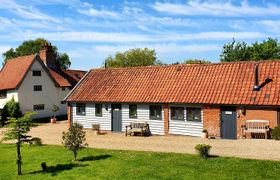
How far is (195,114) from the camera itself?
2752 cm

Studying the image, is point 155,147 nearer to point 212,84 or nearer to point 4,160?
point 212,84

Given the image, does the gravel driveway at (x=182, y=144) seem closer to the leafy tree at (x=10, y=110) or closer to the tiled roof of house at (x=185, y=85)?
the tiled roof of house at (x=185, y=85)

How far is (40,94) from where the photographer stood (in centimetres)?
4916

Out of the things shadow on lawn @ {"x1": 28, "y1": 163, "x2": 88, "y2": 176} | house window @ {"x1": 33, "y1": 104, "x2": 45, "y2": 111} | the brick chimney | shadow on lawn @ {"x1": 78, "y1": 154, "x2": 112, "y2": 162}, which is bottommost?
shadow on lawn @ {"x1": 28, "y1": 163, "x2": 88, "y2": 176}

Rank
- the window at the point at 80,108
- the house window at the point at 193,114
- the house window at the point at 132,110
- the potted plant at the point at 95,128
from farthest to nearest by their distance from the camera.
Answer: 1. the window at the point at 80,108
2. the potted plant at the point at 95,128
3. the house window at the point at 132,110
4. the house window at the point at 193,114

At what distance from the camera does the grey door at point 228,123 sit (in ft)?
84.6

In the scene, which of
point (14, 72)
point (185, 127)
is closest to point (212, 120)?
point (185, 127)

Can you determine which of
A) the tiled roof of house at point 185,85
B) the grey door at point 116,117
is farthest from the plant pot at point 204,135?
the grey door at point 116,117

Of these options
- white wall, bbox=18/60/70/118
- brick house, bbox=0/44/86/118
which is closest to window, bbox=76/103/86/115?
brick house, bbox=0/44/86/118

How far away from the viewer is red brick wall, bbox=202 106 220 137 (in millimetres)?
26359

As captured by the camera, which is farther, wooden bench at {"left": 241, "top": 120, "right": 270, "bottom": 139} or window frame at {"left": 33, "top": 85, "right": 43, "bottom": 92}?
window frame at {"left": 33, "top": 85, "right": 43, "bottom": 92}

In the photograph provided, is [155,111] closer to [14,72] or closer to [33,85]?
[33,85]

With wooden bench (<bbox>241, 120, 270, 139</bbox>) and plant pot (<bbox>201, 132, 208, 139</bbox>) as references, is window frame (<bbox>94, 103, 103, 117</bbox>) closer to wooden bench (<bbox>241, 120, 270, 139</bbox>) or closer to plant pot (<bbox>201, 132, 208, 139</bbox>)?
plant pot (<bbox>201, 132, 208, 139</bbox>)

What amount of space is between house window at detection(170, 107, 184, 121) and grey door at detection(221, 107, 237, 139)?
134 inches
